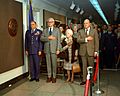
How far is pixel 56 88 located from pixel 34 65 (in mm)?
1172

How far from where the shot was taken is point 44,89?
6094 mm

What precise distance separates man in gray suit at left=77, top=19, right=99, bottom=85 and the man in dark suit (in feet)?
3.97

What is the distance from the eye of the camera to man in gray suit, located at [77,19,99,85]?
6.20 m

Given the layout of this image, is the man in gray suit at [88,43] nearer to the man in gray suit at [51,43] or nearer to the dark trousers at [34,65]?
the man in gray suit at [51,43]

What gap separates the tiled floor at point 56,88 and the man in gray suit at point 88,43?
658 millimetres

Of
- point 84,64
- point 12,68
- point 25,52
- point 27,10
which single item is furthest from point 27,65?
point 84,64

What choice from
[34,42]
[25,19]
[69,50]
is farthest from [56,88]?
[25,19]

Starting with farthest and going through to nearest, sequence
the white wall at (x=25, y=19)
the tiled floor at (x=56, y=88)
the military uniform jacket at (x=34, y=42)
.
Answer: the military uniform jacket at (x=34, y=42) → the white wall at (x=25, y=19) → the tiled floor at (x=56, y=88)

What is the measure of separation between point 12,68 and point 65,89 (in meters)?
1.55

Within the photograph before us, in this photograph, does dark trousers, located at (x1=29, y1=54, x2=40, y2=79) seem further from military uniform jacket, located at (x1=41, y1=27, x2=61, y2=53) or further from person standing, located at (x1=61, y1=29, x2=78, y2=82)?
person standing, located at (x1=61, y1=29, x2=78, y2=82)

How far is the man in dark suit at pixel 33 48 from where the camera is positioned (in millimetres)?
6840

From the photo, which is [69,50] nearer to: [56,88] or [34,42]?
[34,42]

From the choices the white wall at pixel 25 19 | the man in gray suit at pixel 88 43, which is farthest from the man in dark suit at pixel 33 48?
the man in gray suit at pixel 88 43

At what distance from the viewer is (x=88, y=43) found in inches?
245
